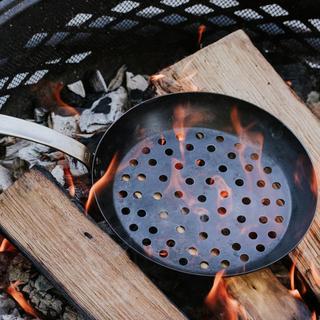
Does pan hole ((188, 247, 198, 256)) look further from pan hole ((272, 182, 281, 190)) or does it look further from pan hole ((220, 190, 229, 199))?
pan hole ((272, 182, 281, 190))

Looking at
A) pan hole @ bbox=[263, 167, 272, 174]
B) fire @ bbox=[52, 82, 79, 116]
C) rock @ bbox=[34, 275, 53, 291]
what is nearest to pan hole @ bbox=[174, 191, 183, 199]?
pan hole @ bbox=[263, 167, 272, 174]

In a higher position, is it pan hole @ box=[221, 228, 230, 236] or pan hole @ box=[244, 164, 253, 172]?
pan hole @ box=[244, 164, 253, 172]

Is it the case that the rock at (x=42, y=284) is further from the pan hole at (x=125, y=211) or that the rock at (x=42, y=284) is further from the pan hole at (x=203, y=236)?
the pan hole at (x=203, y=236)

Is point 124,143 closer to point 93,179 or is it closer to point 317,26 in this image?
point 93,179

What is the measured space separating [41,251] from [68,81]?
0.65 meters

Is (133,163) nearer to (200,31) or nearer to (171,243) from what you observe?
(171,243)

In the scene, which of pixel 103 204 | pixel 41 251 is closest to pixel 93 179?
pixel 103 204

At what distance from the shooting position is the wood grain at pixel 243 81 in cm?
144

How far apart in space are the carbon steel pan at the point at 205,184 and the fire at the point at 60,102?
1.26 feet

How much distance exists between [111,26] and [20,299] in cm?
79

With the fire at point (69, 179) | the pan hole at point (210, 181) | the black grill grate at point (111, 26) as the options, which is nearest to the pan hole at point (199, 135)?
the pan hole at point (210, 181)

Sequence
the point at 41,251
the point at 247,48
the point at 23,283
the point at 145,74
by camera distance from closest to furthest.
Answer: the point at 41,251 < the point at 23,283 < the point at 247,48 < the point at 145,74

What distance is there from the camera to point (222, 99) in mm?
1373

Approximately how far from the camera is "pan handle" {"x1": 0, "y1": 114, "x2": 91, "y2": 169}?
3.96ft
